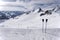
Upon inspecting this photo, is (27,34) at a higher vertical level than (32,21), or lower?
lower

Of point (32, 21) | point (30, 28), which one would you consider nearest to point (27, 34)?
point (30, 28)

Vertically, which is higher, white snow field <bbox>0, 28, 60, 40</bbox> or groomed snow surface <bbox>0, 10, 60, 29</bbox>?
groomed snow surface <bbox>0, 10, 60, 29</bbox>

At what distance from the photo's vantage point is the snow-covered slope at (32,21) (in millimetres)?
→ 1690

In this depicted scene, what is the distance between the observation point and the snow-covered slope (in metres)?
1.69

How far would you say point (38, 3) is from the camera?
176cm

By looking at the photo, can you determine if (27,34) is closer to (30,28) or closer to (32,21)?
(30,28)

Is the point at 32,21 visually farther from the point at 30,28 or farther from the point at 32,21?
the point at 30,28

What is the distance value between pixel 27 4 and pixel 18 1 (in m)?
0.14

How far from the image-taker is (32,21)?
1716mm

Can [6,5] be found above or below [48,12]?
above

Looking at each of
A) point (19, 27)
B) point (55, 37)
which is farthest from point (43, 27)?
point (19, 27)

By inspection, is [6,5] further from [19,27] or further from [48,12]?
[48,12]

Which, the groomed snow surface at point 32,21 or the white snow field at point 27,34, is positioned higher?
the groomed snow surface at point 32,21

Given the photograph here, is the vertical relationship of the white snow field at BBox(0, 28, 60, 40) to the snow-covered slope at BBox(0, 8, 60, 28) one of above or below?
below
